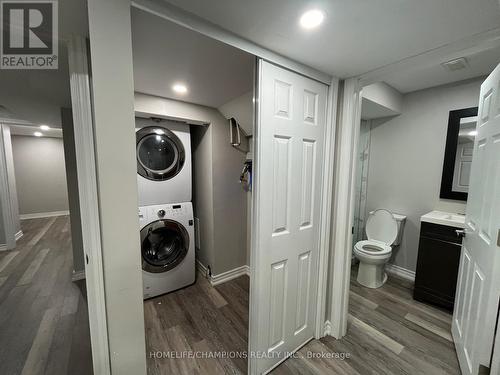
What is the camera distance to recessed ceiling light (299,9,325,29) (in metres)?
0.84

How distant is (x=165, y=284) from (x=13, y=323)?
4.09ft

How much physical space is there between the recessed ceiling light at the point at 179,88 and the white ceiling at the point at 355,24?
80cm

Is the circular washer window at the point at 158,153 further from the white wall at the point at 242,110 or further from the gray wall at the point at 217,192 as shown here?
the white wall at the point at 242,110

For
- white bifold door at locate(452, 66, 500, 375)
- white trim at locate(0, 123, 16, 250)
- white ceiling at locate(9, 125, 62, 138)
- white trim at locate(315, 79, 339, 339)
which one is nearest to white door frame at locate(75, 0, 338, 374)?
white trim at locate(315, 79, 339, 339)

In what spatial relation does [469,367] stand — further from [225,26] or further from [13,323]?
[13,323]

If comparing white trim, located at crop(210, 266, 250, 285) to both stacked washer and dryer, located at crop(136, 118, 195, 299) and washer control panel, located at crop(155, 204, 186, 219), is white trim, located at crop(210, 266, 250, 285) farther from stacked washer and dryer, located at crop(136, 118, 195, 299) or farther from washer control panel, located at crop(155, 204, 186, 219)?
washer control panel, located at crop(155, 204, 186, 219)

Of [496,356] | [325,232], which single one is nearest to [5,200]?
[325,232]

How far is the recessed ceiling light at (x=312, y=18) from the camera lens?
0.84 metres

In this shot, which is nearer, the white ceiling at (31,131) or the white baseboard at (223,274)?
the white baseboard at (223,274)

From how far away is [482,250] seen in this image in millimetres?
1172

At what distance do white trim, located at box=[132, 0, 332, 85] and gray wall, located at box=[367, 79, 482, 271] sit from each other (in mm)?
1866

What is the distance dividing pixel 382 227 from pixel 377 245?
9.9 inches

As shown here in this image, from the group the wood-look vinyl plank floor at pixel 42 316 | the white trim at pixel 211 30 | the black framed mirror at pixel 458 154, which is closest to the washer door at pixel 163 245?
the wood-look vinyl plank floor at pixel 42 316

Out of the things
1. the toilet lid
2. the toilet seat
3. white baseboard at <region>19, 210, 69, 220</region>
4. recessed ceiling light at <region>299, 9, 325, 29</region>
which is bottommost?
white baseboard at <region>19, 210, 69, 220</region>
